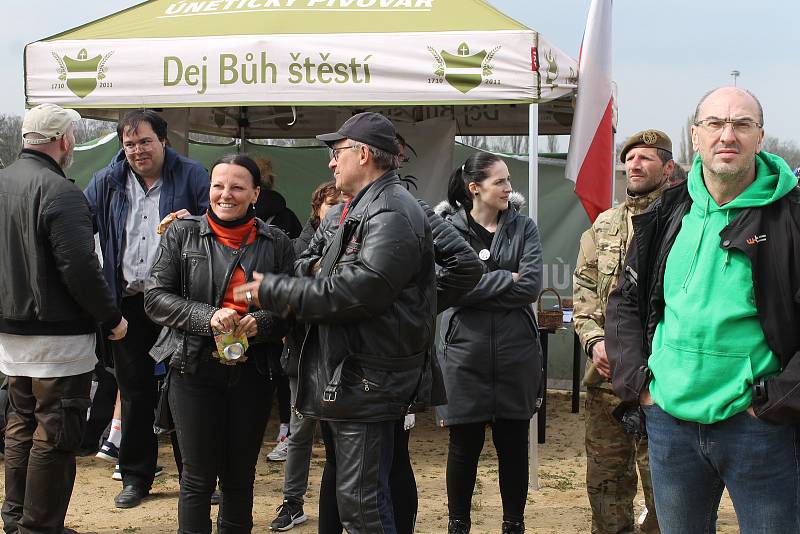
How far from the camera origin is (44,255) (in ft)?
12.6

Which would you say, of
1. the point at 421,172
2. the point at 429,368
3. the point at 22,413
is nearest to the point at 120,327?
the point at 22,413

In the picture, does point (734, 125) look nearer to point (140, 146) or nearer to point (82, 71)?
point (140, 146)

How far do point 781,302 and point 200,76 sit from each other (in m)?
4.27

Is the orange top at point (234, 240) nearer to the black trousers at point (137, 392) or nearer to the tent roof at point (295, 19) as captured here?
the black trousers at point (137, 392)

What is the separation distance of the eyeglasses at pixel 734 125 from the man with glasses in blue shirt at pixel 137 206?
2.99 meters

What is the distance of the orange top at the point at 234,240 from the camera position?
12.0 ft

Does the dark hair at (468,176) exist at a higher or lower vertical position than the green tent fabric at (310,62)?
lower

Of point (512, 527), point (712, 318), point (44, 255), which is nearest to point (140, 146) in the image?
point (44, 255)

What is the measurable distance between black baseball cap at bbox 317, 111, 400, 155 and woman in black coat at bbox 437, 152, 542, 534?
4.04 feet

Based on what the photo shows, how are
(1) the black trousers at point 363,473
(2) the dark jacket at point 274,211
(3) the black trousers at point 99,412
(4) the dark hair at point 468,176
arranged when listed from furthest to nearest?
(2) the dark jacket at point 274,211 → (3) the black trousers at point 99,412 → (4) the dark hair at point 468,176 → (1) the black trousers at point 363,473

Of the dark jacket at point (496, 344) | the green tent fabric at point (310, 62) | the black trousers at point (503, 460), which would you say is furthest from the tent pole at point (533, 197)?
the black trousers at point (503, 460)

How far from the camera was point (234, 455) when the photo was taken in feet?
12.2

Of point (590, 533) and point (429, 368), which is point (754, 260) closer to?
point (429, 368)

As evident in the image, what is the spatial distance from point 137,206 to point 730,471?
341 cm
